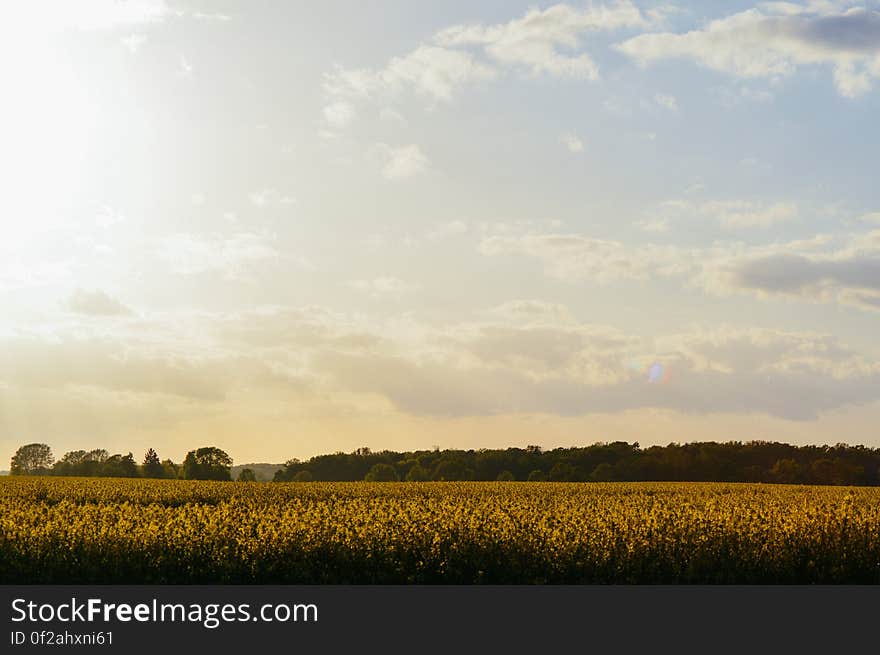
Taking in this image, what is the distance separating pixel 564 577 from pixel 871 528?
969cm

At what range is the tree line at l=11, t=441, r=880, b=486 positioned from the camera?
7450cm

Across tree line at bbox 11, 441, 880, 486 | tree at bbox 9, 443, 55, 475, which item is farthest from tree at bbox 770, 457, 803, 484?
tree at bbox 9, 443, 55, 475

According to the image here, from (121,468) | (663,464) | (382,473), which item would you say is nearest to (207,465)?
(121,468)

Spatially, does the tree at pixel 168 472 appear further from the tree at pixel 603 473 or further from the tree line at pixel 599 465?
the tree at pixel 603 473

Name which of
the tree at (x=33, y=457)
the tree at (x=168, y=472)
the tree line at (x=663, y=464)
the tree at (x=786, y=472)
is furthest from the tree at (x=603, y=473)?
the tree at (x=33, y=457)

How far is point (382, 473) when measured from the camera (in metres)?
92.4

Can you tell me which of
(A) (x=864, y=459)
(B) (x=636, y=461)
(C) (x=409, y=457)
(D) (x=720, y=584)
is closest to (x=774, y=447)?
(A) (x=864, y=459)

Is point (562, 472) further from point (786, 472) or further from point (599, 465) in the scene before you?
point (786, 472)

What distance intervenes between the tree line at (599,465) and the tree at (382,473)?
0.38ft

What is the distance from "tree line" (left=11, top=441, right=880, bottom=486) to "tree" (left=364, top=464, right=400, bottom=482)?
117 millimetres

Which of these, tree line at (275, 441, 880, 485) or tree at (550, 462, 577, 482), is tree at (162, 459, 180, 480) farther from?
tree at (550, 462, 577, 482)

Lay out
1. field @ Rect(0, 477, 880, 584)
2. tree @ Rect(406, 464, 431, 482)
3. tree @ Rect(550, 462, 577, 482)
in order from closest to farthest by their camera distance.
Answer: field @ Rect(0, 477, 880, 584), tree @ Rect(550, 462, 577, 482), tree @ Rect(406, 464, 431, 482)

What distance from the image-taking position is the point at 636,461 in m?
76.1

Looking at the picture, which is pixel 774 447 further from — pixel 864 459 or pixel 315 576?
pixel 315 576
